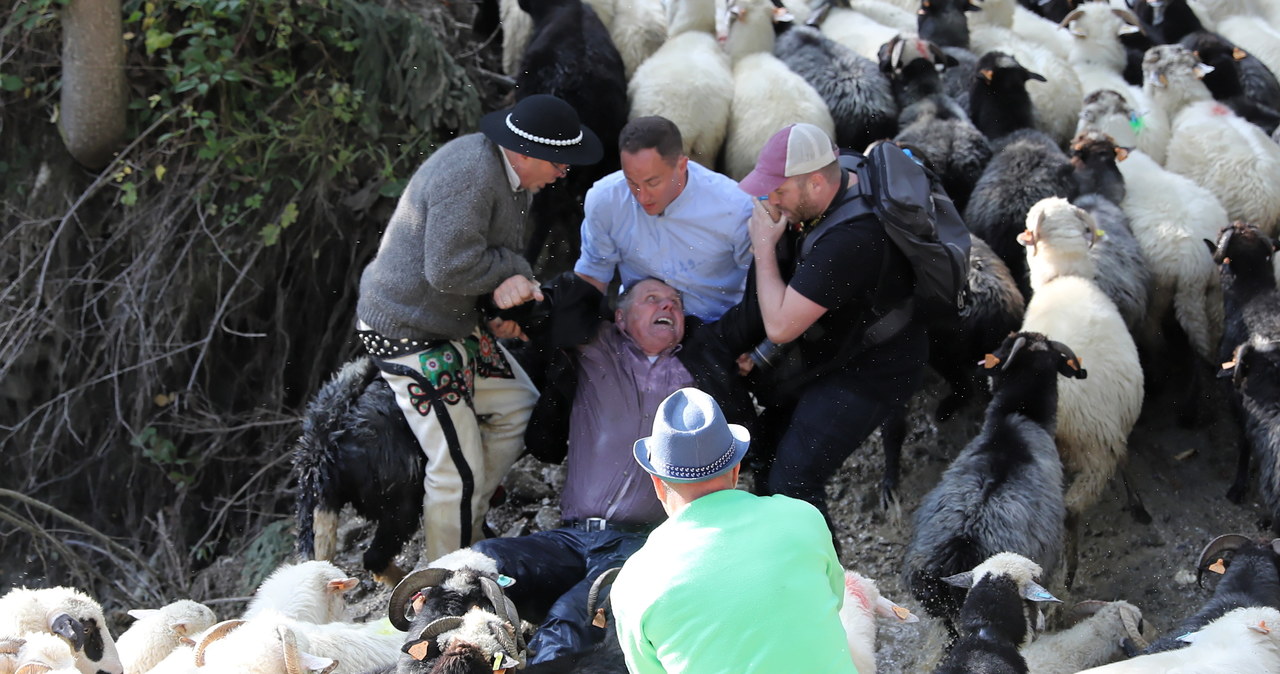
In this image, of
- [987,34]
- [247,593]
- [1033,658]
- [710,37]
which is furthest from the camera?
[987,34]

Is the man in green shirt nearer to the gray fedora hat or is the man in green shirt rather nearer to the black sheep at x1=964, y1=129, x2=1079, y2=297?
the gray fedora hat

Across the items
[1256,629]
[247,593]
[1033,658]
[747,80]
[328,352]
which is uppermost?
[747,80]

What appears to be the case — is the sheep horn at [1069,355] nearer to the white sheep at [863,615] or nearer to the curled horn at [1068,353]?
the curled horn at [1068,353]

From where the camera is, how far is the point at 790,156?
394 cm

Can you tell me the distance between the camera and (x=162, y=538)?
5707 millimetres

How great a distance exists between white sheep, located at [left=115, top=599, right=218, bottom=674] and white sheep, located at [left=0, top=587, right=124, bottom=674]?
0.21 ft

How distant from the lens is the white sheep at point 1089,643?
3.99m

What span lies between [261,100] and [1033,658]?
4703mm

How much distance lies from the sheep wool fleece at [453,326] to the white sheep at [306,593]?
1.74 ft

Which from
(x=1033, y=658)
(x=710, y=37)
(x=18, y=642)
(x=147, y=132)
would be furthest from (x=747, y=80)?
(x=18, y=642)

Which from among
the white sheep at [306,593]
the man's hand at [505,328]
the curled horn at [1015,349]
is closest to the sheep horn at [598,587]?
the white sheep at [306,593]

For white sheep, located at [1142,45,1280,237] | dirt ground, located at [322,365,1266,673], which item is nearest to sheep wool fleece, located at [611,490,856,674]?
dirt ground, located at [322,365,1266,673]

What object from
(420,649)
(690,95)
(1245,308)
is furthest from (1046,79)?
(420,649)

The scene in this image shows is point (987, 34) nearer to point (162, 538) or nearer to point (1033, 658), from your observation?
point (1033, 658)
